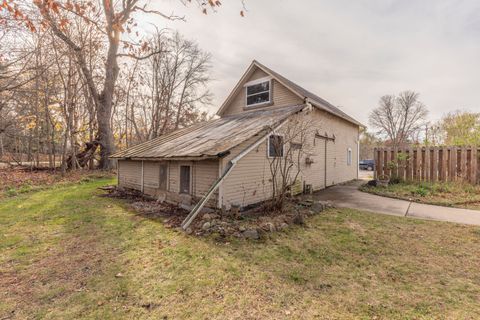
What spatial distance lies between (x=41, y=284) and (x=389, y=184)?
556 inches

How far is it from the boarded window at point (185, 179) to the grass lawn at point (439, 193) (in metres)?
8.78

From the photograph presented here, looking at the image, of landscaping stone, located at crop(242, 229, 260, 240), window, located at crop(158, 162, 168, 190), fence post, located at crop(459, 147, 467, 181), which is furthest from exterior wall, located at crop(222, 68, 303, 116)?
fence post, located at crop(459, 147, 467, 181)

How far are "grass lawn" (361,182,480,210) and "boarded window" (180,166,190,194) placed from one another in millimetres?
8778

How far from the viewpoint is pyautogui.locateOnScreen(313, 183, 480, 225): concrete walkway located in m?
6.59

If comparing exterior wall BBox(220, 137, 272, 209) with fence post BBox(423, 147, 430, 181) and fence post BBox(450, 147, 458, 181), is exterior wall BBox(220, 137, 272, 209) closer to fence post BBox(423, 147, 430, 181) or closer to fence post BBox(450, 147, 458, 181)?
fence post BBox(423, 147, 430, 181)

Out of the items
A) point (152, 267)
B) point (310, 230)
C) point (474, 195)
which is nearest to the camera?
point (152, 267)

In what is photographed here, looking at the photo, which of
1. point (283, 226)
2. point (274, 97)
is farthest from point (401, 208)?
point (274, 97)

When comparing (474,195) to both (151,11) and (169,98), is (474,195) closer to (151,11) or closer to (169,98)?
(151,11)

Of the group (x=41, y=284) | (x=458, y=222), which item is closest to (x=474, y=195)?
(x=458, y=222)

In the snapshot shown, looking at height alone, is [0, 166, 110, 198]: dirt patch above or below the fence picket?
below

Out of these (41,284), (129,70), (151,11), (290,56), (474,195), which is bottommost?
(41,284)

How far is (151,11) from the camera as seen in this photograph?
1055 centimetres

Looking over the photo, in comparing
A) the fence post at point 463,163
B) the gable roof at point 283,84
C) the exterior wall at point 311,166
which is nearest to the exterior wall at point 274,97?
the gable roof at point 283,84

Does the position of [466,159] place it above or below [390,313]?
above
